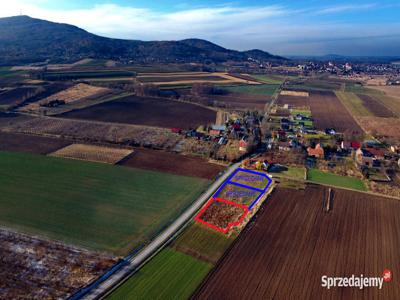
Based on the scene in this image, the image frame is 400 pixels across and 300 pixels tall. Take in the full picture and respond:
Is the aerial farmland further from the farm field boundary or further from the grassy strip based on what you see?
the grassy strip

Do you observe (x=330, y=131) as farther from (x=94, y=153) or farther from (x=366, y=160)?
(x=94, y=153)

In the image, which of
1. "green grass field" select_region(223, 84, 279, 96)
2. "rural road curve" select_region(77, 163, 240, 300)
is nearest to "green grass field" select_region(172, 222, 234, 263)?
"rural road curve" select_region(77, 163, 240, 300)

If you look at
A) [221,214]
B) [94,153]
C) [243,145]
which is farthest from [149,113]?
[221,214]

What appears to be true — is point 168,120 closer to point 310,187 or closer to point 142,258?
point 310,187

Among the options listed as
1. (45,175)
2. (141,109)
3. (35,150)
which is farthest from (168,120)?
(45,175)

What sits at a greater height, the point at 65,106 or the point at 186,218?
the point at 65,106

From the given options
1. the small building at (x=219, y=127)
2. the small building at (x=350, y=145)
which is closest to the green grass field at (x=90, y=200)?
the small building at (x=219, y=127)
